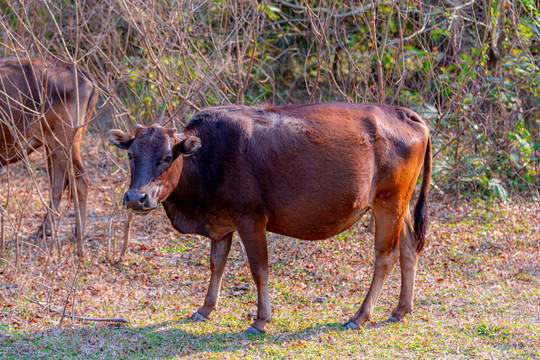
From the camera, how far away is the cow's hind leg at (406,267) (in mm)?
6590

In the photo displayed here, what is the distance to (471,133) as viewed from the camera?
10078mm

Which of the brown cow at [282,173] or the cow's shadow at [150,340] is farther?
the brown cow at [282,173]

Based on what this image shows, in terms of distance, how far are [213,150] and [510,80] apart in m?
6.50

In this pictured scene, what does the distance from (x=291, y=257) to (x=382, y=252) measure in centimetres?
194

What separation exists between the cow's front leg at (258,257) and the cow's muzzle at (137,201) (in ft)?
3.19

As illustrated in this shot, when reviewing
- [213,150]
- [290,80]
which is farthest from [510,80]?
[213,150]

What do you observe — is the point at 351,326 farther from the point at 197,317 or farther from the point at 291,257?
the point at 291,257

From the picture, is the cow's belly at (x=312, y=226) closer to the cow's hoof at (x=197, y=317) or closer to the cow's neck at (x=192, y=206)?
the cow's neck at (x=192, y=206)

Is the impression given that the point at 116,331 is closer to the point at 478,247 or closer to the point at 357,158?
the point at 357,158

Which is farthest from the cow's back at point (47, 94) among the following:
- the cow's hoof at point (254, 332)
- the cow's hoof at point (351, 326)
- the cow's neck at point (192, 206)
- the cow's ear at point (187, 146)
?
the cow's hoof at point (351, 326)

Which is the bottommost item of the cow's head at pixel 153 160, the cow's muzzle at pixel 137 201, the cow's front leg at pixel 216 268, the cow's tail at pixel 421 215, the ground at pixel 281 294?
the ground at pixel 281 294

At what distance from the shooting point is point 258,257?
6.09 m

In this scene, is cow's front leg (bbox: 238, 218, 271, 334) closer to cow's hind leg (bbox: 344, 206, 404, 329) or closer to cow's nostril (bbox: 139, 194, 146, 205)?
cow's hind leg (bbox: 344, 206, 404, 329)

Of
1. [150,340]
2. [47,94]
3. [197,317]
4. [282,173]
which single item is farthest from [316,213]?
[47,94]
